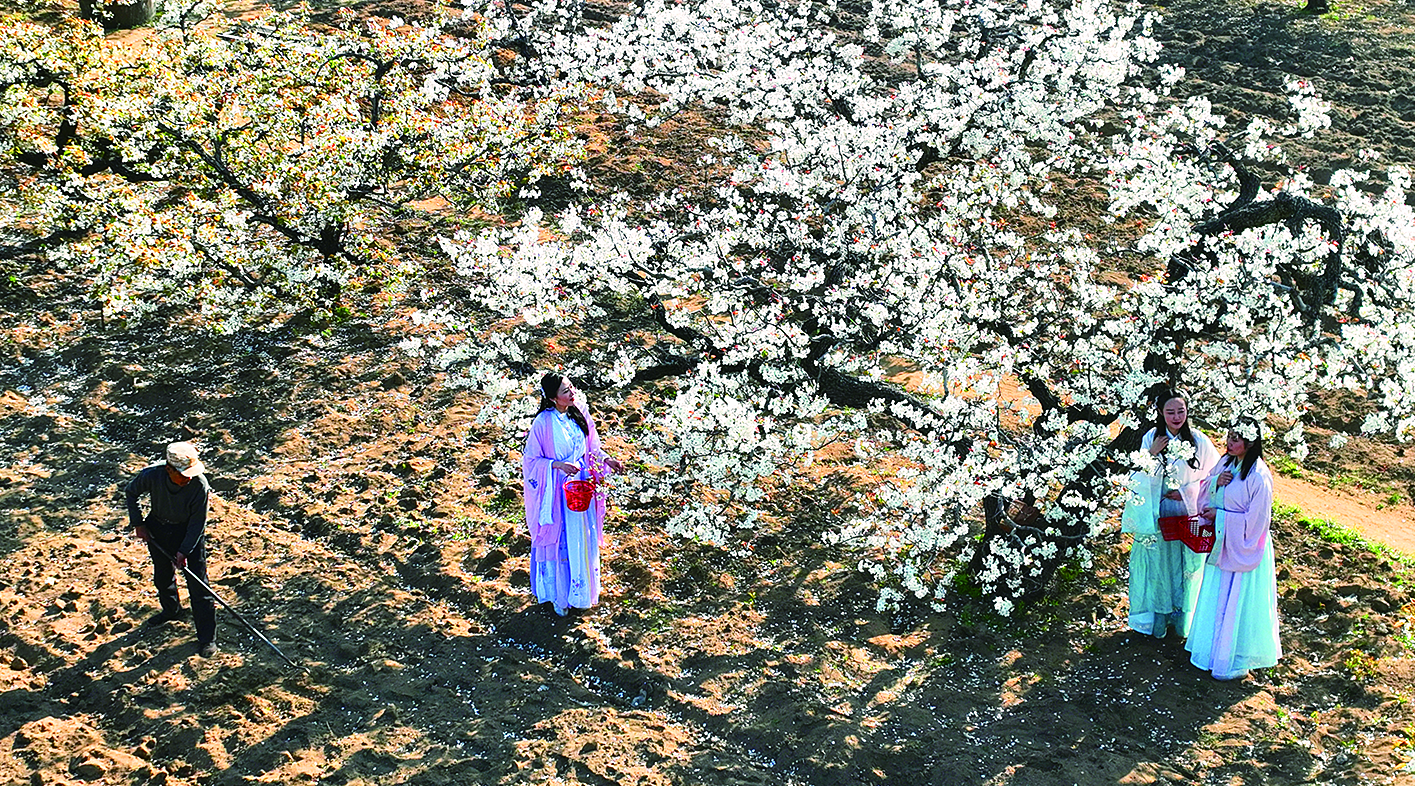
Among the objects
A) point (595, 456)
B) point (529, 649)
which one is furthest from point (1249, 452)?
point (529, 649)

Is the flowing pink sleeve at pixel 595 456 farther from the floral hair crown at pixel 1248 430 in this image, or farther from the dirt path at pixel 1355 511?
the dirt path at pixel 1355 511

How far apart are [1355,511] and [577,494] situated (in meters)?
6.83

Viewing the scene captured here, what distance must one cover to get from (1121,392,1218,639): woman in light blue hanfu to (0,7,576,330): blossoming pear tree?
7.60 m

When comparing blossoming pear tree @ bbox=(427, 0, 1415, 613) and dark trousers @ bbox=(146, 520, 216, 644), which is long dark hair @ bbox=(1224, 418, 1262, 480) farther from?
dark trousers @ bbox=(146, 520, 216, 644)

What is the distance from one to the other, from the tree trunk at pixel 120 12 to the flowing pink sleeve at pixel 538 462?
1404cm

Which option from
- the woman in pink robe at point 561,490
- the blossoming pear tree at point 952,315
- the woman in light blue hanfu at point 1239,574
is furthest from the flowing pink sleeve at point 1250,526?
the woman in pink robe at point 561,490

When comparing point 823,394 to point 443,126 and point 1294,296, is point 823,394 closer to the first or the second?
point 1294,296

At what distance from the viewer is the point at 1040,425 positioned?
8.28 m

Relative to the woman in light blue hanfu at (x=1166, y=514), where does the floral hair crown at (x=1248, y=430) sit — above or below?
above

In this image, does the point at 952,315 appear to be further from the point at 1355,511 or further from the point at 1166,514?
the point at 1355,511

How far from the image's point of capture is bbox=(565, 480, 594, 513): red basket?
26.2ft

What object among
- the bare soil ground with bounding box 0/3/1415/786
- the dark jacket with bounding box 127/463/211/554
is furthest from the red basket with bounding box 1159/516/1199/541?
Answer: the dark jacket with bounding box 127/463/211/554

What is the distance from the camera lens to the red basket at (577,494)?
798 cm

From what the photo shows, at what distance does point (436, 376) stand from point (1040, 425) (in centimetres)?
589
